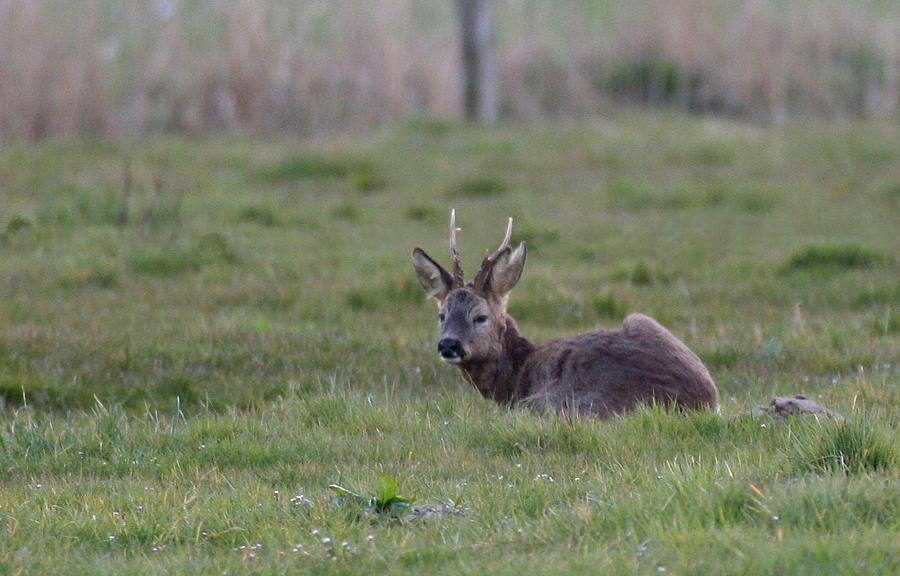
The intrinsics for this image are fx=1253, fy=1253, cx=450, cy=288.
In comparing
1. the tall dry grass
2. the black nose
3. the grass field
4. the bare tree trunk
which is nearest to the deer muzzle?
the black nose

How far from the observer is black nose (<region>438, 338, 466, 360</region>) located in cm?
636

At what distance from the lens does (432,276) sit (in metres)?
6.93

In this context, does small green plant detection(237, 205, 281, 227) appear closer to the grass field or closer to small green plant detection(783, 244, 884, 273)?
the grass field

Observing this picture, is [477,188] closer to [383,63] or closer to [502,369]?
[383,63]

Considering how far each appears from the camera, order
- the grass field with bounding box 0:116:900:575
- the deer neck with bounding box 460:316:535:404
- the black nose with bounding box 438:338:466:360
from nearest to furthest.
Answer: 1. the grass field with bounding box 0:116:900:575
2. the black nose with bounding box 438:338:466:360
3. the deer neck with bounding box 460:316:535:404

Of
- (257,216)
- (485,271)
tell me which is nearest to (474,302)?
(485,271)

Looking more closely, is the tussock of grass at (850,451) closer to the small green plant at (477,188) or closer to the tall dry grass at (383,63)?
the small green plant at (477,188)

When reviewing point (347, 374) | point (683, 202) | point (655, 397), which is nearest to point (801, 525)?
point (655, 397)

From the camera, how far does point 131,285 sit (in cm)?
966

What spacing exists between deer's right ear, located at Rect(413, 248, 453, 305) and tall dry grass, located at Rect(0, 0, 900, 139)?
10335 mm

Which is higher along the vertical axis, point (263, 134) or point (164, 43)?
point (164, 43)

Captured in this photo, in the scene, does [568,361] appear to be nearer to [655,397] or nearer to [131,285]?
[655,397]

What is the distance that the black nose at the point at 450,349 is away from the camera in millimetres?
6359

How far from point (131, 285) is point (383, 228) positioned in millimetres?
3309
